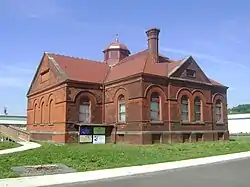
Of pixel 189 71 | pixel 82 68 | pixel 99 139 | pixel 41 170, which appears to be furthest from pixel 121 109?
pixel 41 170

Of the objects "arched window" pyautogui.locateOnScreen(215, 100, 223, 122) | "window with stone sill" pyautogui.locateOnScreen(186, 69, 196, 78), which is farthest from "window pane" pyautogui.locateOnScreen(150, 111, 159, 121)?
"arched window" pyautogui.locateOnScreen(215, 100, 223, 122)

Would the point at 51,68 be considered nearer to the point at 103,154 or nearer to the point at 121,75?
the point at 121,75

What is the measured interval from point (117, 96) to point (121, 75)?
7.16 feet

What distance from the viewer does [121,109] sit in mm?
30922

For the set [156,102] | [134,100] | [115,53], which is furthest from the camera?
[115,53]

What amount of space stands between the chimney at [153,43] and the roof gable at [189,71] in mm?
2606

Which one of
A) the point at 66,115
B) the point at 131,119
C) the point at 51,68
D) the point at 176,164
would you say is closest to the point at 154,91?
the point at 131,119

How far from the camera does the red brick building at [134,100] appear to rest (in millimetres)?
29188

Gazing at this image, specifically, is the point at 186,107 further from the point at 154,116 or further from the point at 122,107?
the point at 122,107

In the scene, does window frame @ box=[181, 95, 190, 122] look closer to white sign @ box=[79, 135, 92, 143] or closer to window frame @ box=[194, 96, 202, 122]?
window frame @ box=[194, 96, 202, 122]

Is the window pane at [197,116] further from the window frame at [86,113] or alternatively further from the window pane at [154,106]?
the window frame at [86,113]

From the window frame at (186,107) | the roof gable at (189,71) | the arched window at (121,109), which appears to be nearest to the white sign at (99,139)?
the arched window at (121,109)

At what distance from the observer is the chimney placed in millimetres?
33312

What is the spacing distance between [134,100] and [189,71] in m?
7.09
